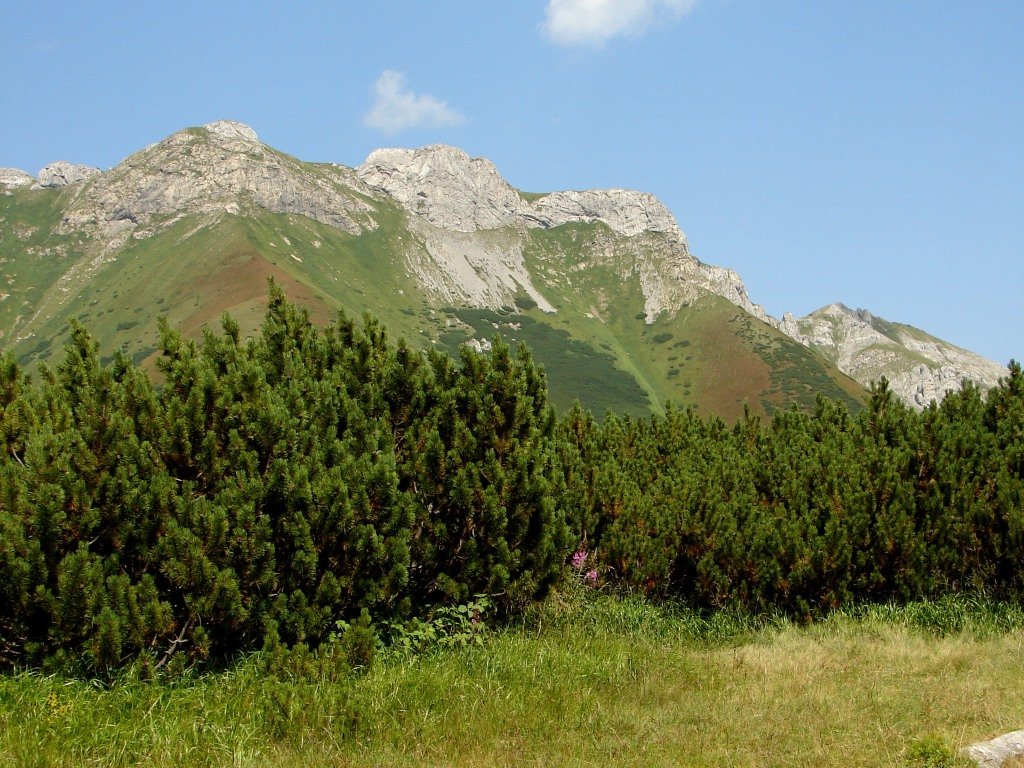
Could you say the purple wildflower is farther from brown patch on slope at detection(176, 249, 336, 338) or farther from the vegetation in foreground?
brown patch on slope at detection(176, 249, 336, 338)

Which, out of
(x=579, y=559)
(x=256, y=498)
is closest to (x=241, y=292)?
(x=579, y=559)

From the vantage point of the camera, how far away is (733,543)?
363 inches

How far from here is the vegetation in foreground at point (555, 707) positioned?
5.20 m

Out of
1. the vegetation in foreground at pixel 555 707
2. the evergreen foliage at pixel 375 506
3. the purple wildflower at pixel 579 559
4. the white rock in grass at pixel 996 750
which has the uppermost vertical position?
the evergreen foliage at pixel 375 506

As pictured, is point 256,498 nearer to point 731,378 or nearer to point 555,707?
point 555,707

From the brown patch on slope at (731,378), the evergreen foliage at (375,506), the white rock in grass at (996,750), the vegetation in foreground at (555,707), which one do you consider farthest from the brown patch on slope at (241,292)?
the white rock in grass at (996,750)

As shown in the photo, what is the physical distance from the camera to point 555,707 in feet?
20.9

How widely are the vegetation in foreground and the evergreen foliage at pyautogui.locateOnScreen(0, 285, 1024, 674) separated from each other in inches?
16.2

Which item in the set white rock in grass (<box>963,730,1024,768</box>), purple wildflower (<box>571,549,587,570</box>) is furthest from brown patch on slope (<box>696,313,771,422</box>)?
white rock in grass (<box>963,730,1024,768</box>)

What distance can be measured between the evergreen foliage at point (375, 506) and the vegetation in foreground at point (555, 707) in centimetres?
41

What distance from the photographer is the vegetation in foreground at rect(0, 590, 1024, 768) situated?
5.20 meters

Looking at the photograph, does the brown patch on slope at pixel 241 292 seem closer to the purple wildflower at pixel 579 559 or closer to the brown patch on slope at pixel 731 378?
the brown patch on slope at pixel 731 378

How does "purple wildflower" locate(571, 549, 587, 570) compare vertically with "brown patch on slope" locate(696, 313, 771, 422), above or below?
below

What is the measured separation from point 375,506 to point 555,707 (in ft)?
7.83
